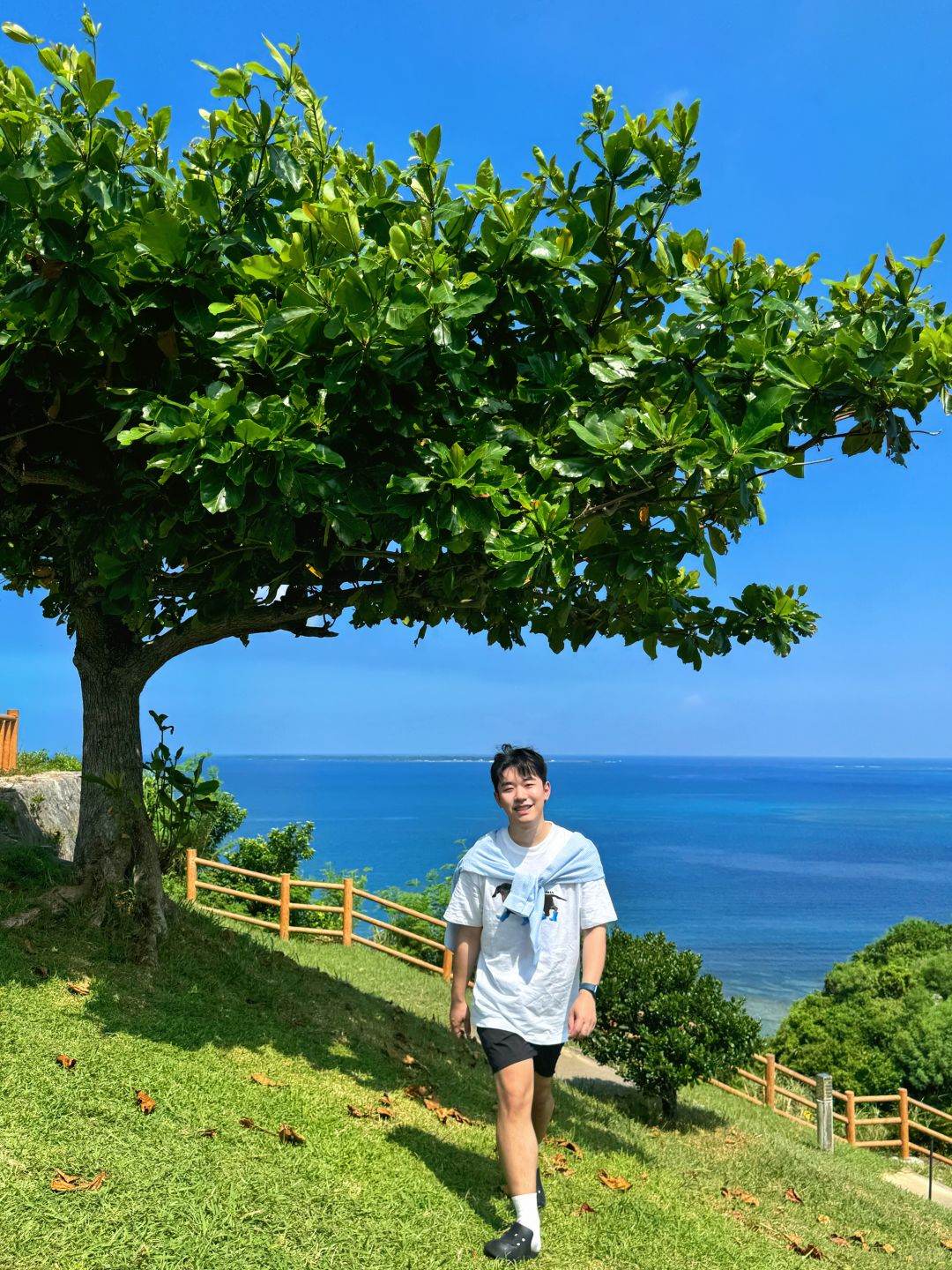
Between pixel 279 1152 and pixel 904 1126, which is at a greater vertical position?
pixel 279 1152

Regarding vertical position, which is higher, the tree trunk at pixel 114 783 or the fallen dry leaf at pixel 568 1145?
the tree trunk at pixel 114 783

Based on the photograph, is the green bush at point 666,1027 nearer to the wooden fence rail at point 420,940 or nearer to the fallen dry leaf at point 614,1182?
the wooden fence rail at point 420,940

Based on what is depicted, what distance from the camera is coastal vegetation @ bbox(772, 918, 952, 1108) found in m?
27.8

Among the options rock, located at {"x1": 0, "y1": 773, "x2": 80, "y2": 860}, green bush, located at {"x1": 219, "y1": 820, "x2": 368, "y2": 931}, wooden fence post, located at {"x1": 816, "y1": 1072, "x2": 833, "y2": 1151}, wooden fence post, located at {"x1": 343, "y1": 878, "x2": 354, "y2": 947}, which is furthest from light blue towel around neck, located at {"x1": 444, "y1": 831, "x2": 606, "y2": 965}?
green bush, located at {"x1": 219, "y1": 820, "x2": 368, "y2": 931}

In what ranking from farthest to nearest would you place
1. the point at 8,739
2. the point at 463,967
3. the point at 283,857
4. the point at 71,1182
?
the point at 283,857 → the point at 8,739 → the point at 463,967 → the point at 71,1182

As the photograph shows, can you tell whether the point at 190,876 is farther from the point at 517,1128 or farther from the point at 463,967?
the point at 517,1128

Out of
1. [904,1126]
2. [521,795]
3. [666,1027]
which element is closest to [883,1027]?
[904,1126]

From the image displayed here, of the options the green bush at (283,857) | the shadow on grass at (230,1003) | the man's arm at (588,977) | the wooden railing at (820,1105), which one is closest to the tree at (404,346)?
the man's arm at (588,977)

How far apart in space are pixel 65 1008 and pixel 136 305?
15.7 ft

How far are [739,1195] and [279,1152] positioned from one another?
4.20m

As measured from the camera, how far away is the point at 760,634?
9.48 meters

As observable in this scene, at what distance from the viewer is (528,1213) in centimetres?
493

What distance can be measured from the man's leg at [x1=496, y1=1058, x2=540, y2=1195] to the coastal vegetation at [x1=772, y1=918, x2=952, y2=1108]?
2738 cm

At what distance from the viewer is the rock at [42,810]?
1397 cm
